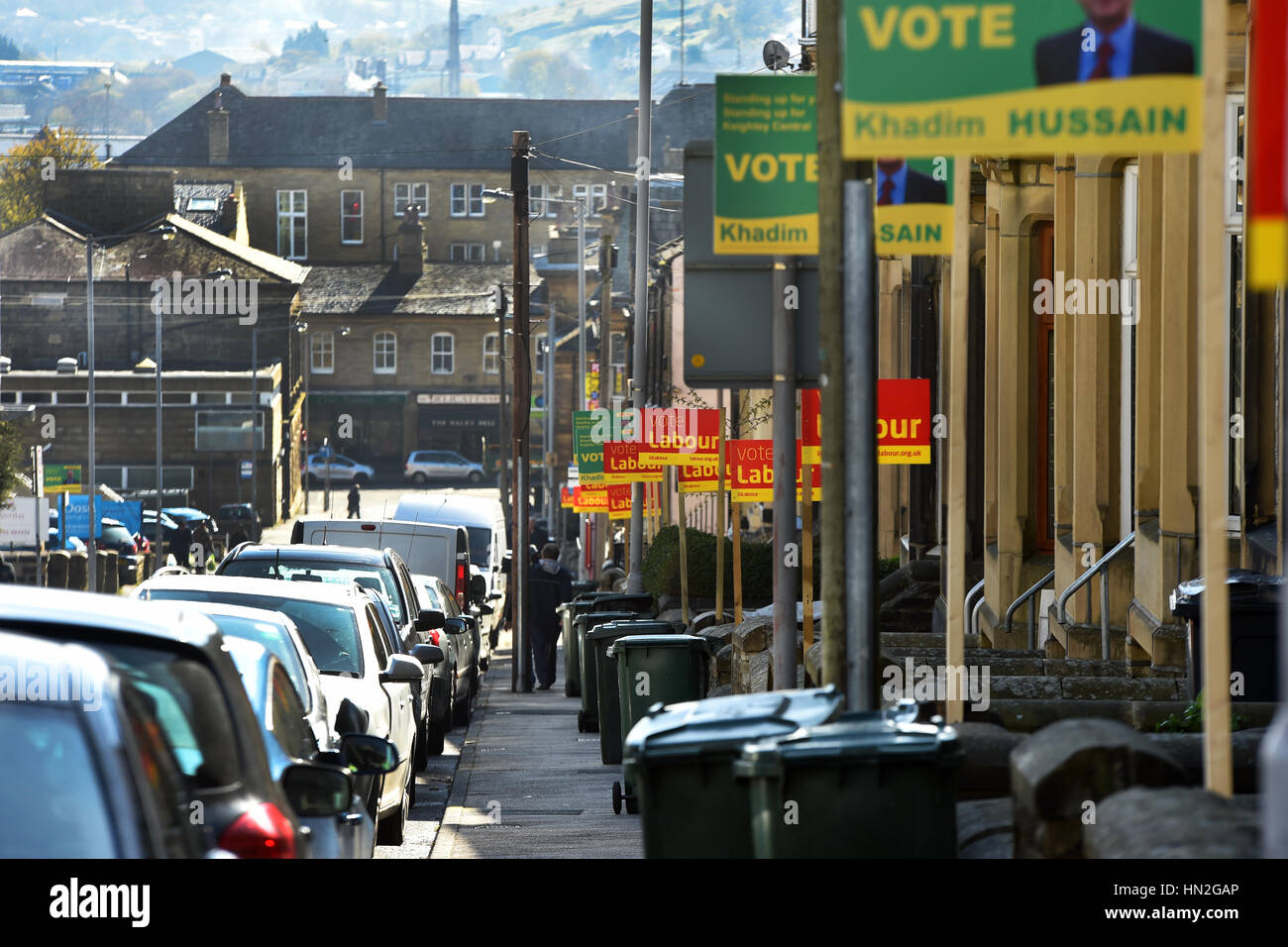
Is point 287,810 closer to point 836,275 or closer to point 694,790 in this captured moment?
point 694,790

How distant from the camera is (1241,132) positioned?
12.4 meters

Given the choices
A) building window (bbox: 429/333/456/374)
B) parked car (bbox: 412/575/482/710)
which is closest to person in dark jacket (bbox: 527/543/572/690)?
parked car (bbox: 412/575/482/710)

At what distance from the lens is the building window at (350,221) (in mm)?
103938

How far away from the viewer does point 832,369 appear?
7.63 metres

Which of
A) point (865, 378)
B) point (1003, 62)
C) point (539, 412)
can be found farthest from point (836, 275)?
point (539, 412)

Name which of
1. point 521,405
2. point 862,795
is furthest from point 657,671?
point 521,405

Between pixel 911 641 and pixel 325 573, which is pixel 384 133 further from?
pixel 911 641

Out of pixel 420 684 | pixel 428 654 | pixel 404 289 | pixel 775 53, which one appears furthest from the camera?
pixel 404 289

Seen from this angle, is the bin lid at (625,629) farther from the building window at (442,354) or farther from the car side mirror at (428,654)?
the building window at (442,354)

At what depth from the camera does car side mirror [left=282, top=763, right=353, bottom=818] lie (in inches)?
251

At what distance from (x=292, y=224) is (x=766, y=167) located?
97172 mm

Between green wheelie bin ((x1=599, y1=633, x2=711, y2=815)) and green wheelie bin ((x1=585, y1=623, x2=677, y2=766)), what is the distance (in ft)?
1.01

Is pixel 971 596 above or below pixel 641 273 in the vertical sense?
below

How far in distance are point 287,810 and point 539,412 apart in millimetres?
84206
